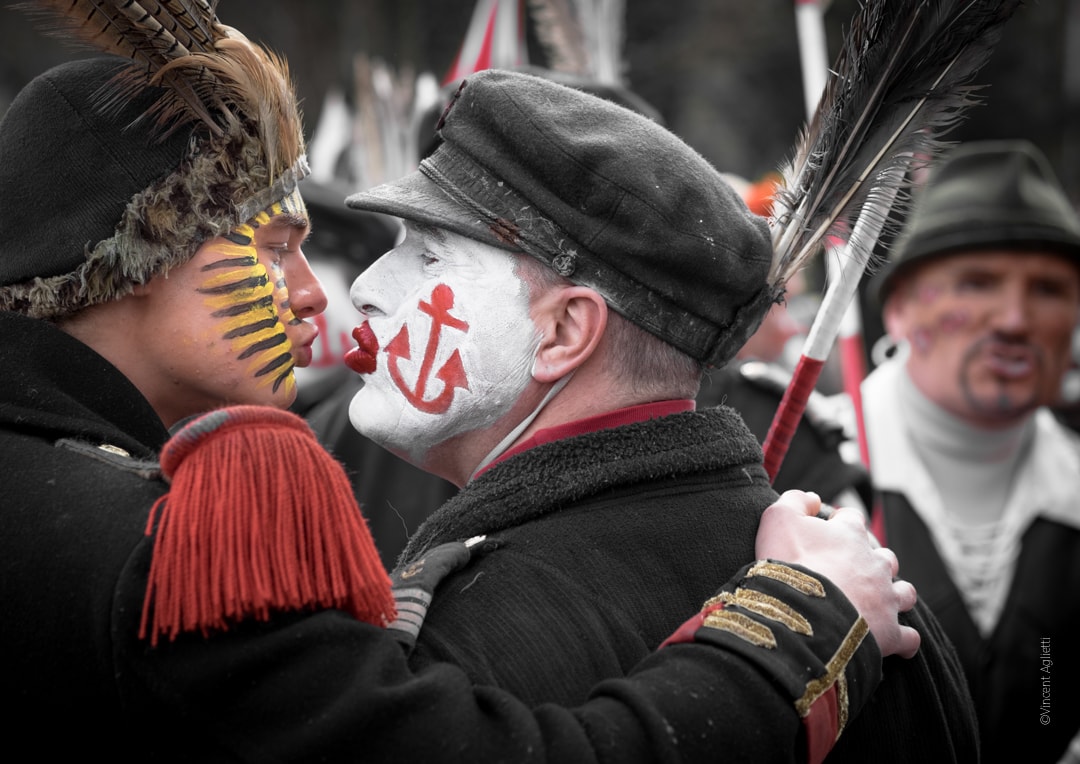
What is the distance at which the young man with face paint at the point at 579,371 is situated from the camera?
1978 mm

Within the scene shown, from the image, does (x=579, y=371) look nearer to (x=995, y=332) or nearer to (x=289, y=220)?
(x=289, y=220)

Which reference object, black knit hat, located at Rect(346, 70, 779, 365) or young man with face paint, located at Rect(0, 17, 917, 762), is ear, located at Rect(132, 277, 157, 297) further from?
black knit hat, located at Rect(346, 70, 779, 365)

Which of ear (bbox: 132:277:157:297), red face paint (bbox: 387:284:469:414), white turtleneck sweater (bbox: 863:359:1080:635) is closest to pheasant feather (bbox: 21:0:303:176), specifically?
ear (bbox: 132:277:157:297)

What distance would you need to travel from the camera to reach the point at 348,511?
1666 mm

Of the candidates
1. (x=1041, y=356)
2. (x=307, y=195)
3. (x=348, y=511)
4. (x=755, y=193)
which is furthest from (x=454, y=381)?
(x=755, y=193)

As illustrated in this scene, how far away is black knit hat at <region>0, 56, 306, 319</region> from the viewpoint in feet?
6.73

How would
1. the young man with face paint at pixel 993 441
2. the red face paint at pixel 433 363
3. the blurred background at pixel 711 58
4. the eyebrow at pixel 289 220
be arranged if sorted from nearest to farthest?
the red face paint at pixel 433 363
the eyebrow at pixel 289 220
the young man with face paint at pixel 993 441
the blurred background at pixel 711 58

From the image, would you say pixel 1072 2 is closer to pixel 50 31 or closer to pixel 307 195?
pixel 307 195

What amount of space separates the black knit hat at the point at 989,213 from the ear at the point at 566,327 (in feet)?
8.76

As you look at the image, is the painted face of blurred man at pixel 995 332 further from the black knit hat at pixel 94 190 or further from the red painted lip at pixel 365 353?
the black knit hat at pixel 94 190

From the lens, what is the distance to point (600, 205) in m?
2.05

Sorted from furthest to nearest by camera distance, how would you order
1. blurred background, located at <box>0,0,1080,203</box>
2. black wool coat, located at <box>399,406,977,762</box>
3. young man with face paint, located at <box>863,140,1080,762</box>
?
blurred background, located at <box>0,0,1080,203</box> < young man with face paint, located at <box>863,140,1080,762</box> < black wool coat, located at <box>399,406,977,762</box>

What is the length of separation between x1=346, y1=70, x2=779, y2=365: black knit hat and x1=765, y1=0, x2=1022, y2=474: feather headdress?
0.55ft

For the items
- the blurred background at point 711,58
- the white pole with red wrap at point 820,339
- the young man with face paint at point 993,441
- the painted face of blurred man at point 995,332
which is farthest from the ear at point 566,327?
the blurred background at point 711,58
